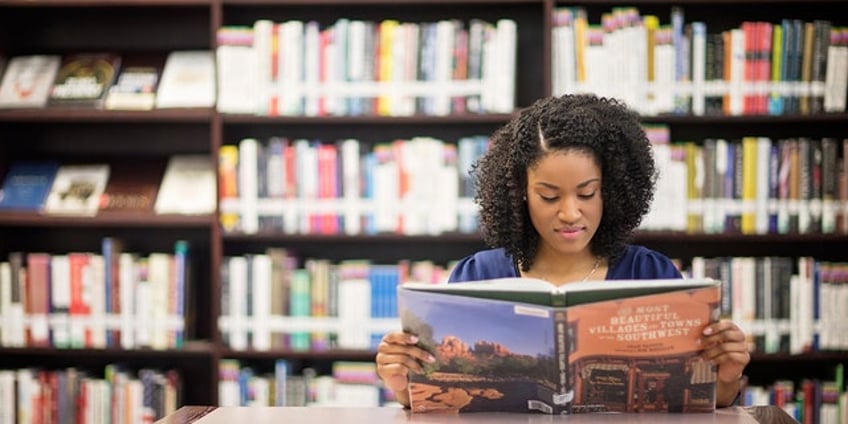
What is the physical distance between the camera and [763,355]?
2904 mm

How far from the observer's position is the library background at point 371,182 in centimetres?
292

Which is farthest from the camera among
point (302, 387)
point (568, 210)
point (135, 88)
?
point (135, 88)

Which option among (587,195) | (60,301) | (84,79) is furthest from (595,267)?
(84,79)

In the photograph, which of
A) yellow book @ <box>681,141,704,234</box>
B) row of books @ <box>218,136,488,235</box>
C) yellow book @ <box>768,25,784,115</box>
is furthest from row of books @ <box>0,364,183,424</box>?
yellow book @ <box>768,25,784,115</box>

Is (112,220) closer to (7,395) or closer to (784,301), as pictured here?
(7,395)

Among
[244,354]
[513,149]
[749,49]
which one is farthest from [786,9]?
[244,354]

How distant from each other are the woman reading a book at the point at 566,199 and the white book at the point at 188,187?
1.44 meters

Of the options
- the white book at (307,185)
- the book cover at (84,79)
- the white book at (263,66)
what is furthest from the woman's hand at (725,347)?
the book cover at (84,79)

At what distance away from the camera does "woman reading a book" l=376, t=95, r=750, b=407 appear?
5.35ft

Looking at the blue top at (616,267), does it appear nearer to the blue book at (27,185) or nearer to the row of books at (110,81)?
the row of books at (110,81)

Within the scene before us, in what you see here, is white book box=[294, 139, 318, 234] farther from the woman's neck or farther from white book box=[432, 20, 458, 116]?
the woman's neck

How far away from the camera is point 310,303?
3.00m

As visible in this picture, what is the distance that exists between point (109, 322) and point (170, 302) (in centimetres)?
19

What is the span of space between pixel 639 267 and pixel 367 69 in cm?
143
